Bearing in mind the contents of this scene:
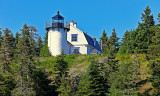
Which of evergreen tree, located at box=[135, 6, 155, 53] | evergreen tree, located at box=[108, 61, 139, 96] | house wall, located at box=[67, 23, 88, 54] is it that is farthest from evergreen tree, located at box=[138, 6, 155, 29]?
evergreen tree, located at box=[108, 61, 139, 96]

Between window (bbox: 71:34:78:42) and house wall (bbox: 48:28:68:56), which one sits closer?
house wall (bbox: 48:28:68:56)

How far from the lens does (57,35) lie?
39.0 meters

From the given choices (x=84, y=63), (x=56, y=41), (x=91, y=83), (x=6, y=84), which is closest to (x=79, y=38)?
(x=56, y=41)

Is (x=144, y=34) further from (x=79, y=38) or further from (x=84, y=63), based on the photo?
(x=79, y=38)

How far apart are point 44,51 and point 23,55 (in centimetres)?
1692

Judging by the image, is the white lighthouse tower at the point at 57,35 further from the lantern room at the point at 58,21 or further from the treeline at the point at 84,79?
the treeline at the point at 84,79

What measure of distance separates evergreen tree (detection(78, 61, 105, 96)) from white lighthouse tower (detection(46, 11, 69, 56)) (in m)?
15.4

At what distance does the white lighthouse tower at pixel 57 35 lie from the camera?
38844 mm

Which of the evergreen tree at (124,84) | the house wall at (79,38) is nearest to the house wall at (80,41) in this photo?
the house wall at (79,38)

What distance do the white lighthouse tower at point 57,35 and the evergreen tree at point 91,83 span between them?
15.4 meters

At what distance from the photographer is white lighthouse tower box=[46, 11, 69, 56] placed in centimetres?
3884

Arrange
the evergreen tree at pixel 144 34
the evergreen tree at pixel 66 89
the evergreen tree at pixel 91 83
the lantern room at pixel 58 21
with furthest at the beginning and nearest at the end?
1. the lantern room at pixel 58 21
2. the evergreen tree at pixel 144 34
3. the evergreen tree at pixel 91 83
4. the evergreen tree at pixel 66 89

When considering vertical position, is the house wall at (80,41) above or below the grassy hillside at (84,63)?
above

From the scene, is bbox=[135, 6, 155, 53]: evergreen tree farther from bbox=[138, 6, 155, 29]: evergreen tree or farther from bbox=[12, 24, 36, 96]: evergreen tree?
bbox=[12, 24, 36, 96]: evergreen tree
